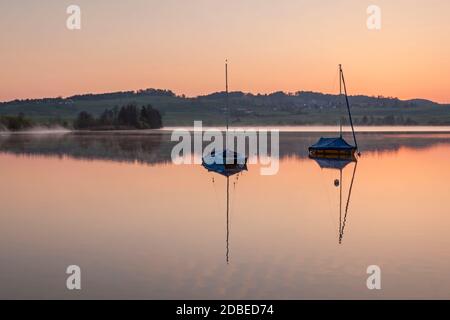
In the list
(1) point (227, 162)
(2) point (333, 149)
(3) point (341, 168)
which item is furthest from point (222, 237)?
(2) point (333, 149)

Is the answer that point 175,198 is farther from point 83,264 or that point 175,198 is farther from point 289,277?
point 289,277

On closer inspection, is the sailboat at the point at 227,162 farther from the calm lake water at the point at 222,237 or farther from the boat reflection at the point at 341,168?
the boat reflection at the point at 341,168

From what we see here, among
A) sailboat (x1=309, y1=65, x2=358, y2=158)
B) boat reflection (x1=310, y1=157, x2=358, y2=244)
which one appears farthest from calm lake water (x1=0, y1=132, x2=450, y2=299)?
sailboat (x1=309, y1=65, x2=358, y2=158)

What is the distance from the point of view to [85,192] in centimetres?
4150

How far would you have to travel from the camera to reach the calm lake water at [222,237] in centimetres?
1809

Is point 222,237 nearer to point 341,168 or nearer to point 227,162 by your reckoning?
point 227,162

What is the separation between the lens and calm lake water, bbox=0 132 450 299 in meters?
18.1

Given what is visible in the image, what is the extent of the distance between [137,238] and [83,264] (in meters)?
4.66

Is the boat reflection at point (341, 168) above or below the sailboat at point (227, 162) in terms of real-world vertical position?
below

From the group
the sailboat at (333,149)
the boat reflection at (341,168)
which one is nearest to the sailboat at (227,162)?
the boat reflection at (341,168)

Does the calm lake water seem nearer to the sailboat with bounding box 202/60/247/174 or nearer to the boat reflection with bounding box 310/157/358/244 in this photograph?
the boat reflection with bounding box 310/157/358/244

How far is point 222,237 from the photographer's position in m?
25.6

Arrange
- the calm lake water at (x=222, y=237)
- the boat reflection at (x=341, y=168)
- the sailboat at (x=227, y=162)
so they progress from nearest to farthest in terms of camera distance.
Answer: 1. the calm lake water at (x=222, y=237)
2. the boat reflection at (x=341, y=168)
3. the sailboat at (x=227, y=162)
